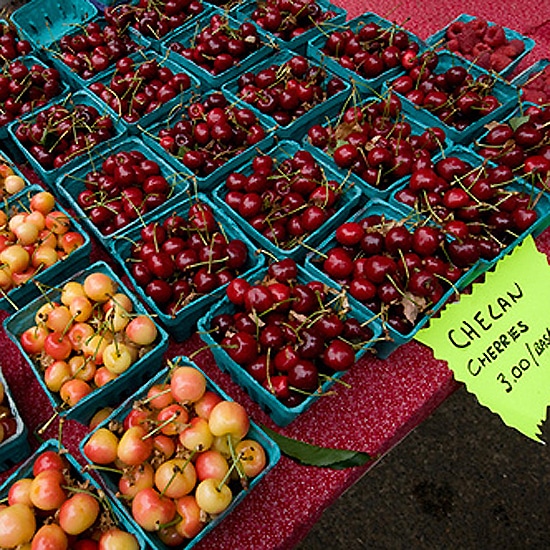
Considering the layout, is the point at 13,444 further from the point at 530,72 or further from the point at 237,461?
the point at 530,72

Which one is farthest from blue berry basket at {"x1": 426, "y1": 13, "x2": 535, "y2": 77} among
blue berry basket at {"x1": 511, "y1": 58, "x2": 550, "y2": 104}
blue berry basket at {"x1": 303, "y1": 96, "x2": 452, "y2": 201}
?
blue berry basket at {"x1": 303, "y1": 96, "x2": 452, "y2": 201}

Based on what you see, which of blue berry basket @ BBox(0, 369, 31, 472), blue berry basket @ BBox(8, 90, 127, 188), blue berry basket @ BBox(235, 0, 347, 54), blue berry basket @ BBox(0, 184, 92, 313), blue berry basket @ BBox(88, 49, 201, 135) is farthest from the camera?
blue berry basket @ BBox(235, 0, 347, 54)

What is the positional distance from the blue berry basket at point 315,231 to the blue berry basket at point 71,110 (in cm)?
43

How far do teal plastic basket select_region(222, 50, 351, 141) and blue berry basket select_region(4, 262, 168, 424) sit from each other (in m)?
0.73

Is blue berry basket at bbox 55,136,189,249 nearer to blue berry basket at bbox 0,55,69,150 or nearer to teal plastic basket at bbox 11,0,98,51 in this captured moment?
blue berry basket at bbox 0,55,69,150

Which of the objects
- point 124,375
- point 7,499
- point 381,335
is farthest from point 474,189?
point 7,499

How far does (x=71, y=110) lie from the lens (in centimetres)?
171

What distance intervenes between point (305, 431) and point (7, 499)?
0.61 metres

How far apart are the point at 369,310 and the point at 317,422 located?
284mm

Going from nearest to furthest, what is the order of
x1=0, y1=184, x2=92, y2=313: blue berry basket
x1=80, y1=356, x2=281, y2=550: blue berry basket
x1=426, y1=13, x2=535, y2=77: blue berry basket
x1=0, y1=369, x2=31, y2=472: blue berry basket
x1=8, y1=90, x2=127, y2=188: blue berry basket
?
1. x1=80, y1=356, x2=281, y2=550: blue berry basket
2. x1=0, y1=369, x2=31, y2=472: blue berry basket
3. x1=0, y1=184, x2=92, y2=313: blue berry basket
4. x1=8, y1=90, x2=127, y2=188: blue berry basket
5. x1=426, y1=13, x2=535, y2=77: blue berry basket

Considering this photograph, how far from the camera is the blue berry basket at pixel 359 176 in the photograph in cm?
143

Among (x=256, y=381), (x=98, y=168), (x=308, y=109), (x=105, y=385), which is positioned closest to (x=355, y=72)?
(x=308, y=109)

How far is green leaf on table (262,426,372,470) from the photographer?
1126mm

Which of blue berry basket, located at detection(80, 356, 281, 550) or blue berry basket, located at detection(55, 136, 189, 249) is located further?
blue berry basket, located at detection(55, 136, 189, 249)
